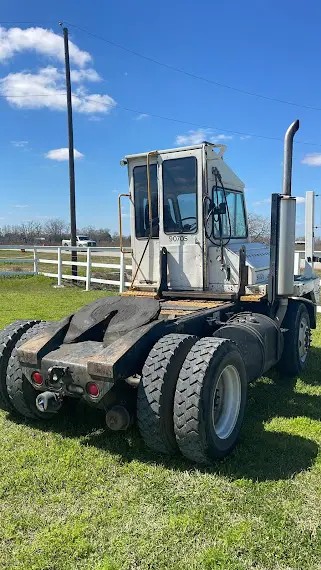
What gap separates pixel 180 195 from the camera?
233 inches

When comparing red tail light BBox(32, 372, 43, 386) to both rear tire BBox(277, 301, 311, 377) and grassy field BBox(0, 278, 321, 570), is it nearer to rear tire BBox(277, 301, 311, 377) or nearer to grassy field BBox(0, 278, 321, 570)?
grassy field BBox(0, 278, 321, 570)

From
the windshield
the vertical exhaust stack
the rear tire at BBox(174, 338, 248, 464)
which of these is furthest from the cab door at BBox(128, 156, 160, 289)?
the rear tire at BBox(174, 338, 248, 464)

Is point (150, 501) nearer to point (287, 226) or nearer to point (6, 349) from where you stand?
point (6, 349)

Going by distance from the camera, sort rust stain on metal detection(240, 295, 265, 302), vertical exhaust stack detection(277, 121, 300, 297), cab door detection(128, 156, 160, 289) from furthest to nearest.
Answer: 1. cab door detection(128, 156, 160, 289)
2. rust stain on metal detection(240, 295, 265, 302)
3. vertical exhaust stack detection(277, 121, 300, 297)

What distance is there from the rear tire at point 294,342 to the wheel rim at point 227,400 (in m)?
2.19

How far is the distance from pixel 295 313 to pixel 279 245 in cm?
122

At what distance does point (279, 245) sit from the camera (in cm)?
555

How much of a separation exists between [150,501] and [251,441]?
1.29 metres

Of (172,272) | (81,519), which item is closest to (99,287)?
(172,272)

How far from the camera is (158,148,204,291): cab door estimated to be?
579cm

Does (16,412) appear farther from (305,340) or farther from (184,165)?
(305,340)

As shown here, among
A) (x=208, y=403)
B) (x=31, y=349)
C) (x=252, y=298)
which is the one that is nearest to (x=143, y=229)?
(x=252, y=298)

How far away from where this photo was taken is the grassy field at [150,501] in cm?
264

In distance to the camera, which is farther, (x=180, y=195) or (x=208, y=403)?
(x=180, y=195)
